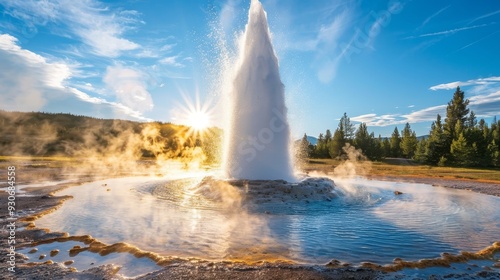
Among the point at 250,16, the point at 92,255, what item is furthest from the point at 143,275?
the point at 250,16

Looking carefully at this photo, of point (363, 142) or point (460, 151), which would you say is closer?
point (460, 151)

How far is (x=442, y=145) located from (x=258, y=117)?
62658 millimetres

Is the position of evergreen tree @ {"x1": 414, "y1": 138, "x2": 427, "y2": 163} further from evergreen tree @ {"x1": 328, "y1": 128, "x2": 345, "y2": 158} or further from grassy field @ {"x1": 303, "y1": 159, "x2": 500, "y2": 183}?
evergreen tree @ {"x1": 328, "y1": 128, "x2": 345, "y2": 158}

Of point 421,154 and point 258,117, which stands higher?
point 258,117

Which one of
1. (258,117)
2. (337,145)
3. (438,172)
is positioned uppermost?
(258,117)

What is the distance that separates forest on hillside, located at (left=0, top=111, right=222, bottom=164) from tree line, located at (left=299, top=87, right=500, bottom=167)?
32981 mm

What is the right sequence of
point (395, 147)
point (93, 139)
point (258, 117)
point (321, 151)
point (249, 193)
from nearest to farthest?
point (249, 193) → point (258, 117) → point (321, 151) → point (395, 147) → point (93, 139)

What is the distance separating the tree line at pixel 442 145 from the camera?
60.2 meters

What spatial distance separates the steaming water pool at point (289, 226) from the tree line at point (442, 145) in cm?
5088

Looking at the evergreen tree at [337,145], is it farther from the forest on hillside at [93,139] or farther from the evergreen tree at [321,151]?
the forest on hillside at [93,139]

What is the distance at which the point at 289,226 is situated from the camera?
12266 mm

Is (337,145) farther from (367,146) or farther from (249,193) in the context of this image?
(249,193)

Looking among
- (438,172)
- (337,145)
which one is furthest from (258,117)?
(337,145)

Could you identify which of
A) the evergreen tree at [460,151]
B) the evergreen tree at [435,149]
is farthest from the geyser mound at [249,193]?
the evergreen tree at [435,149]
